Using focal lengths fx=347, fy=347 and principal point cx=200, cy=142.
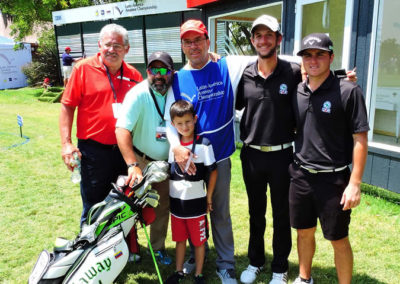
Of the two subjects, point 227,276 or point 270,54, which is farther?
point 227,276

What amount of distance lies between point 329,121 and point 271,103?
487 millimetres

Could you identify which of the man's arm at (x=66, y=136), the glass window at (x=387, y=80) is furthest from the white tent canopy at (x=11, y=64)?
the glass window at (x=387, y=80)

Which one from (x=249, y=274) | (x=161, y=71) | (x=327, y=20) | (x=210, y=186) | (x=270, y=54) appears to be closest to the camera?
(x=270, y=54)

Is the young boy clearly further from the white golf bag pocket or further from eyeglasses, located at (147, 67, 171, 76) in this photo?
the white golf bag pocket

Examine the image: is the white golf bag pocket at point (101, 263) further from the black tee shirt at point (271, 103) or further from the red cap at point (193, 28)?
the red cap at point (193, 28)

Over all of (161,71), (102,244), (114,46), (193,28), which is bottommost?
(102,244)

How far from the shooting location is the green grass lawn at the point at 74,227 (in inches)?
128

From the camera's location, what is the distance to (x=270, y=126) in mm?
2734

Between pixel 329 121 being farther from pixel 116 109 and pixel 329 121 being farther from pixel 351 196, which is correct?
pixel 116 109

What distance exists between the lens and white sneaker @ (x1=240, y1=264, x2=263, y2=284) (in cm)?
308

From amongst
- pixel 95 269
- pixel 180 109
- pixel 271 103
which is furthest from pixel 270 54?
pixel 95 269

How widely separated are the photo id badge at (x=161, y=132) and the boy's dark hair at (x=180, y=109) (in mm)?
209

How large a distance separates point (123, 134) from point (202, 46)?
0.96 metres

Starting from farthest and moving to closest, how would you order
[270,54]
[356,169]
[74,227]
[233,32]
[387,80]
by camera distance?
[233,32]
[387,80]
[74,227]
[270,54]
[356,169]
